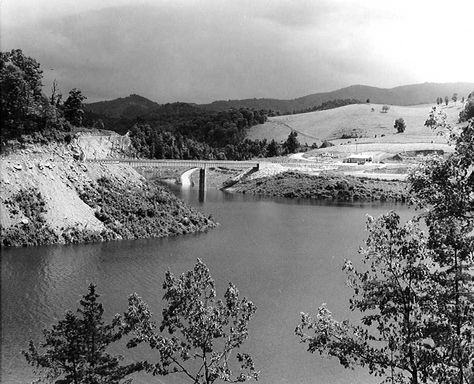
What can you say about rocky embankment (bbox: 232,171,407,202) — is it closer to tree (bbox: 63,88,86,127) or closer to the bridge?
the bridge

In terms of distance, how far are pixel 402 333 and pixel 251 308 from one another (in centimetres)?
569

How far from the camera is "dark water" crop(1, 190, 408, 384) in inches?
1147

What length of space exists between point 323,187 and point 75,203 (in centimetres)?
7768

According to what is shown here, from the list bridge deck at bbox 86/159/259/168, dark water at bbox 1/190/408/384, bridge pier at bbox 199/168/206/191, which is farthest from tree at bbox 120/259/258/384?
bridge pier at bbox 199/168/206/191

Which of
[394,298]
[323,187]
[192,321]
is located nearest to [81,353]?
[192,321]

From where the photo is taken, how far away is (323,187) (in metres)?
128

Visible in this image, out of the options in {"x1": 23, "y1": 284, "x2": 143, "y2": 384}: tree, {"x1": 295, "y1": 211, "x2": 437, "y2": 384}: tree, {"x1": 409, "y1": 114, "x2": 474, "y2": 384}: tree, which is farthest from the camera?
{"x1": 23, "y1": 284, "x2": 143, "y2": 384}: tree

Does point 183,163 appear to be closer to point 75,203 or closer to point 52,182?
point 75,203

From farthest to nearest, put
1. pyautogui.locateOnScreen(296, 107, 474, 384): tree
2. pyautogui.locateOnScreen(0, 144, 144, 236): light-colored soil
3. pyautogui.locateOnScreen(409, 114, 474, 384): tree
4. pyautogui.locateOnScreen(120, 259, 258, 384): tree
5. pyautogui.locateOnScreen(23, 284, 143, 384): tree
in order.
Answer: pyautogui.locateOnScreen(0, 144, 144, 236): light-colored soil → pyautogui.locateOnScreen(23, 284, 143, 384): tree → pyautogui.locateOnScreen(120, 259, 258, 384): tree → pyautogui.locateOnScreen(296, 107, 474, 384): tree → pyautogui.locateOnScreen(409, 114, 474, 384): tree

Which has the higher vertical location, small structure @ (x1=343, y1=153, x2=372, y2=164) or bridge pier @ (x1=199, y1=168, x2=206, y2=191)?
small structure @ (x1=343, y1=153, x2=372, y2=164)

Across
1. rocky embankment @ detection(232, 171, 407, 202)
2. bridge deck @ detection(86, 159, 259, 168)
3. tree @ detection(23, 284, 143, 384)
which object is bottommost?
rocky embankment @ detection(232, 171, 407, 202)

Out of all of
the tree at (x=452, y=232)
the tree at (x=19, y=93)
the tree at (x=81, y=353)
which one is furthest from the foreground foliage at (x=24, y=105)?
the tree at (x=452, y=232)

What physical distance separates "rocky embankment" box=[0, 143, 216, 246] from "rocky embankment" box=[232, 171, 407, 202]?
57.5 meters

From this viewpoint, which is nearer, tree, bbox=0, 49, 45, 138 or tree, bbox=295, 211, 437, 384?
tree, bbox=295, 211, 437, 384
